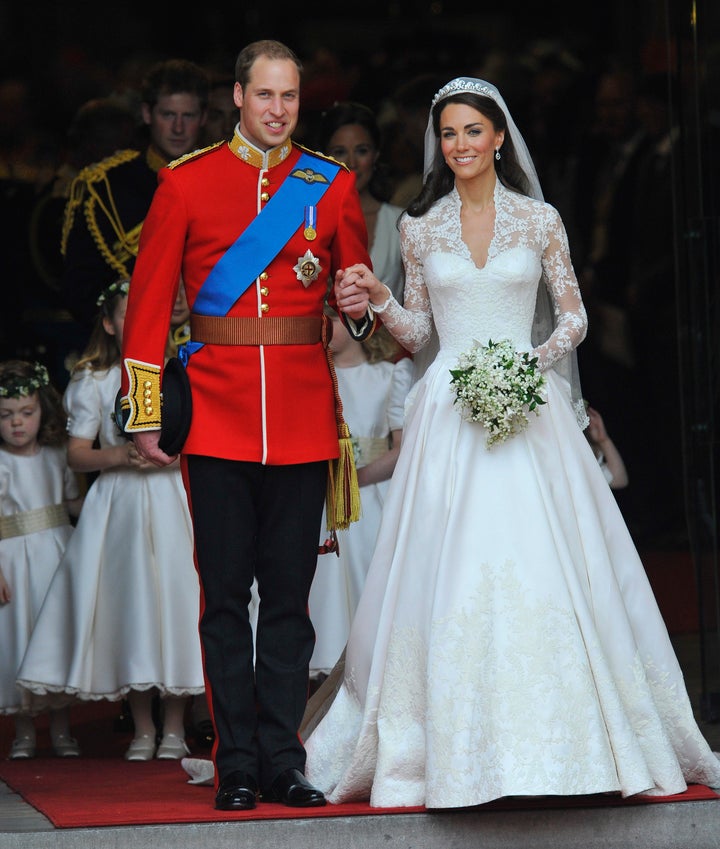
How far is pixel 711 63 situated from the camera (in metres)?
6.08

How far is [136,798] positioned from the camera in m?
4.80

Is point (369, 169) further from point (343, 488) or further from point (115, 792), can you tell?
point (115, 792)

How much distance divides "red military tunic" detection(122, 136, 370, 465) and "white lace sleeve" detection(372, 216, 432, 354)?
356 millimetres

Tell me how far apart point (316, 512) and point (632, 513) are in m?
5.18

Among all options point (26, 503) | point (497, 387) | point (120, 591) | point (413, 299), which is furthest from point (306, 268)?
point (26, 503)

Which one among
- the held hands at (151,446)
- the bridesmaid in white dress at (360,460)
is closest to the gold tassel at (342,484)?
the held hands at (151,446)

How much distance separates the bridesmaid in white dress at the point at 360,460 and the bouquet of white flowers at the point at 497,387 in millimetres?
1312

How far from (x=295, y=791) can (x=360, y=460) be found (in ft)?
5.79

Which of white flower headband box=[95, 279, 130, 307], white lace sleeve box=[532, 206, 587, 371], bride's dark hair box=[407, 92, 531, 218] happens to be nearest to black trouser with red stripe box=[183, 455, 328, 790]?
white lace sleeve box=[532, 206, 587, 371]

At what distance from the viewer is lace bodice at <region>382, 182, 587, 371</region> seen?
15.8ft

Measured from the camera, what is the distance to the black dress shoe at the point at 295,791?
450cm

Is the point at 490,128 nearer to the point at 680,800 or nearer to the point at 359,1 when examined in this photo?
the point at 680,800

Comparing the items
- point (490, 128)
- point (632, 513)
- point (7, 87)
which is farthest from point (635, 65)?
point (490, 128)

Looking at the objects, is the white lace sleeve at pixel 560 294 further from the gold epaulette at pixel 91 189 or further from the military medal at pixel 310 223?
the gold epaulette at pixel 91 189
